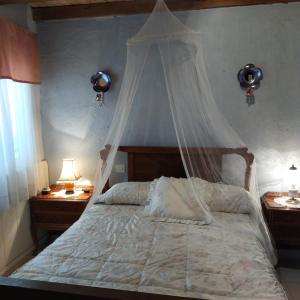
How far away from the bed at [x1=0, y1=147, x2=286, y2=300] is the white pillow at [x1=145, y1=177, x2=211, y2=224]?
0.28 ft

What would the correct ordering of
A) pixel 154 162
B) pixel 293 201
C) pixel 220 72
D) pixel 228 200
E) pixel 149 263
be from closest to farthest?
pixel 149 263, pixel 228 200, pixel 293 201, pixel 220 72, pixel 154 162

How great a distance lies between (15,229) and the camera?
2.93 metres

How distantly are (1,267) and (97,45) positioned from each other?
7.98 feet

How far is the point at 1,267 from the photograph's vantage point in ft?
8.96

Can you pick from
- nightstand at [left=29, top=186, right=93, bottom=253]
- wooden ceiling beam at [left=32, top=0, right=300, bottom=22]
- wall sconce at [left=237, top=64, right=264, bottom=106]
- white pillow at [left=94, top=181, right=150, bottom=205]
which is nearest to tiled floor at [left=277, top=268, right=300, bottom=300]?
white pillow at [left=94, top=181, right=150, bottom=205]

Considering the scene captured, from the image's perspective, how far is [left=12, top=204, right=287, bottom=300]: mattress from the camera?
154 centimetres

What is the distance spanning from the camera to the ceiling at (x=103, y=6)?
9.45 ft

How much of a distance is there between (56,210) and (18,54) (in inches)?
63.3

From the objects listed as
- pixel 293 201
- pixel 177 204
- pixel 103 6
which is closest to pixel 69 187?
pixel 177 204

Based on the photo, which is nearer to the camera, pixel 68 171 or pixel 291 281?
pixel 291 281

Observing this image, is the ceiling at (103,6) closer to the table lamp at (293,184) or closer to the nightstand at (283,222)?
the table lamp at (293,184)

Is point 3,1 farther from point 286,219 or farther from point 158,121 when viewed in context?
point 286,219

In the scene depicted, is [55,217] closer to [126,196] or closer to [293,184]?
[126,196]

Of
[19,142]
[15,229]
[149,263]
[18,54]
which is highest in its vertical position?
[18,54]
